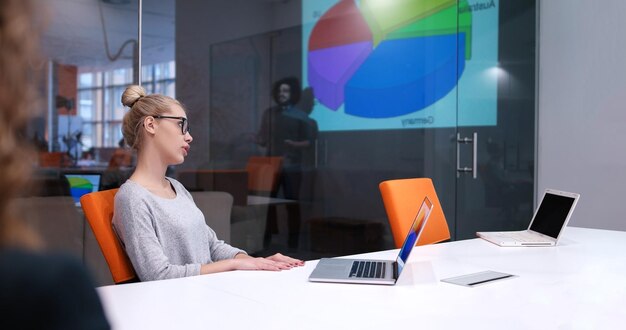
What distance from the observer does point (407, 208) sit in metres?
3.22

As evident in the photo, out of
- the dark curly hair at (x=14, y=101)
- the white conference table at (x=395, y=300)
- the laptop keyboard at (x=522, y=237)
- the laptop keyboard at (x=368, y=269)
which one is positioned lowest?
the white conference table at (x=395, y=300)

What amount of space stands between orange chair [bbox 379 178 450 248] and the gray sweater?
1005 millimetres

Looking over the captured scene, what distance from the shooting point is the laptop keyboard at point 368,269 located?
209 cm

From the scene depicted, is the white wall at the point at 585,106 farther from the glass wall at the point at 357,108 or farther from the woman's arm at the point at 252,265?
the woman's arm at the point at 252,265

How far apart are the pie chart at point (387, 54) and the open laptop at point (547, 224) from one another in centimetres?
205

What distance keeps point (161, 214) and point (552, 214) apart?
1915 millimetres

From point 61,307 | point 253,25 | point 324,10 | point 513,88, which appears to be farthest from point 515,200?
point 61,307

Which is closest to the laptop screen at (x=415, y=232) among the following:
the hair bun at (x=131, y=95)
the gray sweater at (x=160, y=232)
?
the gray sweater at (x=160, y=232)

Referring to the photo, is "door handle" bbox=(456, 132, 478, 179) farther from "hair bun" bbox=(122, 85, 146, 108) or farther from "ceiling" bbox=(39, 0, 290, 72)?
"hair bun" bbox=(122, 85, 146, 108)

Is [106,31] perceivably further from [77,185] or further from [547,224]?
[547,224]

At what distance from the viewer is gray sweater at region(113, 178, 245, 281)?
2.24 m

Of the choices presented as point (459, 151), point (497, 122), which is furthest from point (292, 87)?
point (497, 122)

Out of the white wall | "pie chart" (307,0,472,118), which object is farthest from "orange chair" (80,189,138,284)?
the white wall

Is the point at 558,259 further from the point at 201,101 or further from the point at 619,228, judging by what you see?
the point at 619,228
